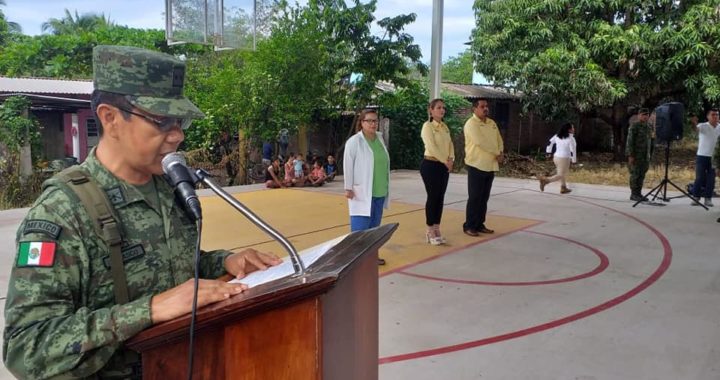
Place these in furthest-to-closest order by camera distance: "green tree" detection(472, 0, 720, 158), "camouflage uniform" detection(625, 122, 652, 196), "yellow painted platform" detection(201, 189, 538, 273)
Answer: "green tree" detection(472, 0, 720, 158) < "camouflage uniform" detection(625, 122, 652, 196) < "yellow painted platform" detection(201, 189, 538, 273)

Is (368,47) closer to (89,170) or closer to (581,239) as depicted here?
(581,239)

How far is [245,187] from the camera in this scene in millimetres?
11602

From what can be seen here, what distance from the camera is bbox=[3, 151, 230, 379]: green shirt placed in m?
1.15

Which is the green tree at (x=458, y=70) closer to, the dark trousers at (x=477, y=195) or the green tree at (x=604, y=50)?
the green tree at (x=604, y=50)

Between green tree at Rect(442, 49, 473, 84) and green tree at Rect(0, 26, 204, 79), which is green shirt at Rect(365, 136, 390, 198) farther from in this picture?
green tree at Rect(442, 49, 473, 84)

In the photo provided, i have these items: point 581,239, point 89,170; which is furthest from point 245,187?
point 89,170

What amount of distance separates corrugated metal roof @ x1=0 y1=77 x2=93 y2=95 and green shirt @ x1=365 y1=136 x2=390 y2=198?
450 inches

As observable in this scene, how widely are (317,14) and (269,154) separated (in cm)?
360

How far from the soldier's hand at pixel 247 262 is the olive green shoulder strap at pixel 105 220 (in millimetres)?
345

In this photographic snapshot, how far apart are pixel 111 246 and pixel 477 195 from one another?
590cm

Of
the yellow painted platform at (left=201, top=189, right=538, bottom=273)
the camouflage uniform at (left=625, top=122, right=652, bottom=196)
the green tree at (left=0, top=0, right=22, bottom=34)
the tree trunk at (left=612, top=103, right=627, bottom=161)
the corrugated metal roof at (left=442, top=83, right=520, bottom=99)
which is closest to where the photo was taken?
the yellow painted platform at (left=201, top=189, right=538, bottom=273)

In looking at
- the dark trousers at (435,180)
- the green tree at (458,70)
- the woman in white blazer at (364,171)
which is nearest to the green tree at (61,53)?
the dark trousers at (435,180)

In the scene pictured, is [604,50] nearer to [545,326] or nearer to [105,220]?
[545,326]

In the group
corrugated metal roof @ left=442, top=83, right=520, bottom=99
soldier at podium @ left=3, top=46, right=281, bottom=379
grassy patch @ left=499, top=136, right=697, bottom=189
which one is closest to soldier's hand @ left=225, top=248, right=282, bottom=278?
soldier at podium @ left=3, top=46, right=281, bottom=379
